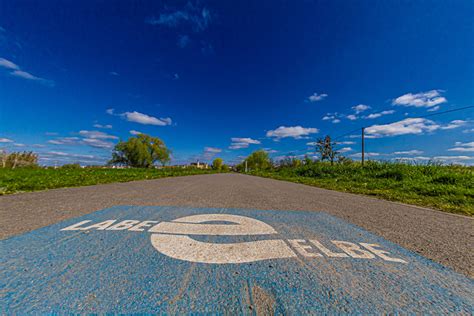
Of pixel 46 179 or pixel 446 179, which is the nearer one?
pixel 446 179

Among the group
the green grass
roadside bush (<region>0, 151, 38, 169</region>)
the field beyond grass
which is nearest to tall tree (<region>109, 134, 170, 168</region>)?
roadside bush (<region>0, 151, 38, 169</region>)

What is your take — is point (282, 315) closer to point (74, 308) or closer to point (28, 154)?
point (74, 308)

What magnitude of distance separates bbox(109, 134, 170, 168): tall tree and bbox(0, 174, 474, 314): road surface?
44.1m

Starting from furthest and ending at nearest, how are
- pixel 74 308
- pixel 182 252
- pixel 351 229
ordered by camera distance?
pixel 351 229 < pixel 182 252 < pixel 74 308

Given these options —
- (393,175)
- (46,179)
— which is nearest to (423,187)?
(393,175)

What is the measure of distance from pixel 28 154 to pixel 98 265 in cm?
3906

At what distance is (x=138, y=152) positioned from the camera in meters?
41.4

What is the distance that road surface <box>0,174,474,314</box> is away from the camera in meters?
1.04

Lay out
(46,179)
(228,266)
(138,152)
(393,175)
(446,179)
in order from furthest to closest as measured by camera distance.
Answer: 1. (138,152)
2. (393,175)
3. (46,179)
4. (446,179)
5. (228,266)

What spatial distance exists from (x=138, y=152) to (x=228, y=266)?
46.6 meters

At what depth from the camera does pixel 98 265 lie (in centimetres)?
139

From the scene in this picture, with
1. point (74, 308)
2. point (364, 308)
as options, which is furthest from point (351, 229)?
point (74, 308)

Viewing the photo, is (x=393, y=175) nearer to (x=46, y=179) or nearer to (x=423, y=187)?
(x=423, y=187)

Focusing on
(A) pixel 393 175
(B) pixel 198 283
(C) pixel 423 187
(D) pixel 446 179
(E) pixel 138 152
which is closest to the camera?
Answer: (B) pixel 198 283
